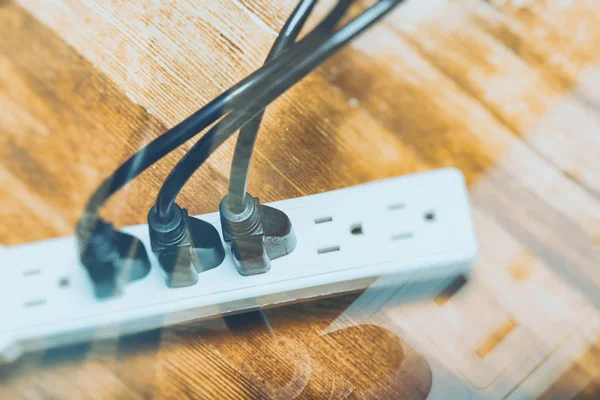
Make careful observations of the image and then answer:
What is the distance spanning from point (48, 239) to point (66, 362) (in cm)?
8

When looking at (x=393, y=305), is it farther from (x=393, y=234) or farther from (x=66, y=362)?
(x=66, y=362)

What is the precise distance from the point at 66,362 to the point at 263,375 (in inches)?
5.0

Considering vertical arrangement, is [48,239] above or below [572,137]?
below

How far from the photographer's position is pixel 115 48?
391 mm

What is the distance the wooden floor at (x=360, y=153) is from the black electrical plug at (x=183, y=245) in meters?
0.05

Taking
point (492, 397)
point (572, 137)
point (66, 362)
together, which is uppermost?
point (572, 137)

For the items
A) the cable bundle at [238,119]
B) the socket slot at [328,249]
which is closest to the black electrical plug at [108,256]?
the cable bundle at [238,119]

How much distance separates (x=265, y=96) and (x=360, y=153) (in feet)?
0.46

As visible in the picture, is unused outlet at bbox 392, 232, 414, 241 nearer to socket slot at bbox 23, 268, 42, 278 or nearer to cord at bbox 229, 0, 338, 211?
cord at bbox 229, 0, 338, 211

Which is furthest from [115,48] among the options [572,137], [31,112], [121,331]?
[572,137]

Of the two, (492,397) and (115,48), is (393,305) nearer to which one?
(492,397)

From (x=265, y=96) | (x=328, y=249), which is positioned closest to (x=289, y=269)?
(x=328, y=249)

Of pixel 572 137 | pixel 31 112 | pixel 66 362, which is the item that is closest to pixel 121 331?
pixel 66 362

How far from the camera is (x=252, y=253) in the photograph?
Answer: 0.34m
